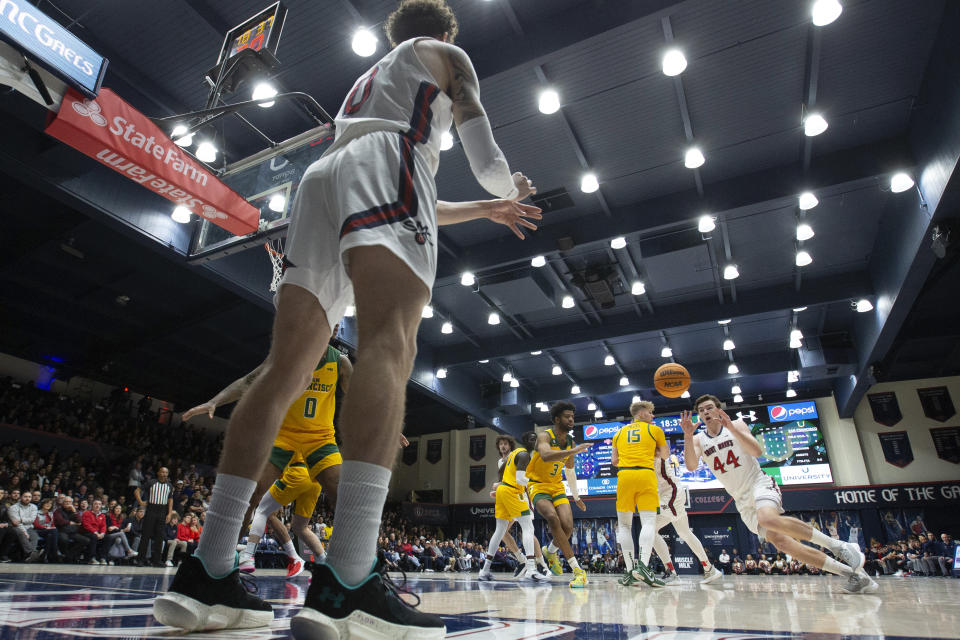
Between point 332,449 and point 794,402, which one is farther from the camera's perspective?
point 794,402

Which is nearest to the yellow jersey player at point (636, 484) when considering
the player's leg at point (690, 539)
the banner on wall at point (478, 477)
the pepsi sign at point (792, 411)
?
the player's leg at point (690, 539)

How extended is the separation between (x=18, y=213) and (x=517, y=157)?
358 inches

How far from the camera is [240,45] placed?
17.9 feet

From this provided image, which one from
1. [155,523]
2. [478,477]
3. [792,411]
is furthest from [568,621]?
[478,477]

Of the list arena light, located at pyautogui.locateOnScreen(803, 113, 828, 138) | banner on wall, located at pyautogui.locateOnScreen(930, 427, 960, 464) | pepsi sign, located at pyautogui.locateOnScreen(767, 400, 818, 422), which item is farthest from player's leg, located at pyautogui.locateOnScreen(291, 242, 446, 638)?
banner on wall, located at pyautogui.locateOnScreen(930, 427, 960, 464)

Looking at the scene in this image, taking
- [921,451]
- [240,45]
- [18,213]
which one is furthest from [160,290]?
[921,451]

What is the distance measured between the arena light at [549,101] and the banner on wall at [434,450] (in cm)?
1859

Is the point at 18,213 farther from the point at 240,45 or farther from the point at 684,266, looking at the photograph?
the point at 684,266

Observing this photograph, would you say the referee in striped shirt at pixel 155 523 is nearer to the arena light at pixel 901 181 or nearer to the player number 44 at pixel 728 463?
the player number 44 at pixel 728 463

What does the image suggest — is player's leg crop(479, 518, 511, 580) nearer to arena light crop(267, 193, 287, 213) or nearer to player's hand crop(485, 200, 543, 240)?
arena light crop(267, 193, 287, 213)

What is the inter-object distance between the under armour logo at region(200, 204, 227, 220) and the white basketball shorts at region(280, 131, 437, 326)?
420 centimetres

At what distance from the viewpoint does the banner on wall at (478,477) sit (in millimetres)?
21906

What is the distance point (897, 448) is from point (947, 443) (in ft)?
4.19

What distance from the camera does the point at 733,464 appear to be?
16.0 ft
